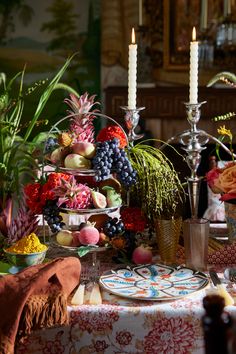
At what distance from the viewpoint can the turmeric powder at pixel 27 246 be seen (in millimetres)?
1613

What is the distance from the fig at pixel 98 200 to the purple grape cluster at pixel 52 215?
10cm

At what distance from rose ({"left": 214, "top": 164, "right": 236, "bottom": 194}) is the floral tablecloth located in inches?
17.7

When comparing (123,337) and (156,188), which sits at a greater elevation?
(156,188)

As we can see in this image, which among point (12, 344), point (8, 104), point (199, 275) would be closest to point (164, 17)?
point (8, 104)

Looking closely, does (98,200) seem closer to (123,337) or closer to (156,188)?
(156,188)

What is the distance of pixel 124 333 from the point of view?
1409mm

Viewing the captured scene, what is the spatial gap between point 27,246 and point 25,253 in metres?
0.02

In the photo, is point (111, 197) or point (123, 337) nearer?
point (123, 337)

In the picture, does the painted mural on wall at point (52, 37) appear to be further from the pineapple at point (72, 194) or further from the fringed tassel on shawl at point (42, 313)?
the fringed tassel on shawl at point (42, 313)

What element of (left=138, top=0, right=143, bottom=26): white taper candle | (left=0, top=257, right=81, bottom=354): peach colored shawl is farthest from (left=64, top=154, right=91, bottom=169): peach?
(left=138, top=0, right=143, bottom=26): white taper candle

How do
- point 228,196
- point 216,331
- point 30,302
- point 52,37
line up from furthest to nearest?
point 52,37
point 228,196
point 30,302
point 216,331

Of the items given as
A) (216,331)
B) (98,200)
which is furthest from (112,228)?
(216,331)

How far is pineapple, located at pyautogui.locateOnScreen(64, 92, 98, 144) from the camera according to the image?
70.9 inches

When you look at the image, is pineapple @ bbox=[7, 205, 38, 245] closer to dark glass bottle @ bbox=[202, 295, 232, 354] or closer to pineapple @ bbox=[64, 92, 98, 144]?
pineapple @ bbox=[64, 92, 98, 144]
